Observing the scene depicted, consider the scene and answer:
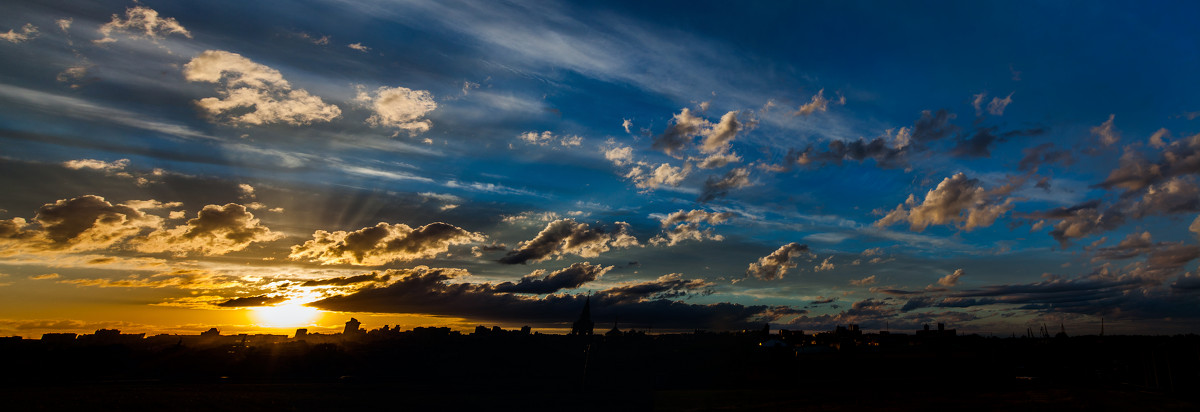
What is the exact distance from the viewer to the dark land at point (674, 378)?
49.4m

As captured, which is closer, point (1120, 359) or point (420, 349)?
point (1120, 359)

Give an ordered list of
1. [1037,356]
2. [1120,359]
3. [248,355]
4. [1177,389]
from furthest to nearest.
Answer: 1. [248,355]
2. [1037,356]
3. [1120,359]
4. [1177,389]

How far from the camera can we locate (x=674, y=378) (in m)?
118

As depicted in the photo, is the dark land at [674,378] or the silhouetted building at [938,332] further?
the silhouetted building at [938,332]

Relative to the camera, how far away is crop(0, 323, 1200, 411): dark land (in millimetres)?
49438

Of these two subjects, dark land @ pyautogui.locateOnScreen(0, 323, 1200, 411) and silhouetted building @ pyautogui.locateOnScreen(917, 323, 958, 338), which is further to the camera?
silhouetted building @ pyautogui.locateOnScreen(917, 323, 958, 338)

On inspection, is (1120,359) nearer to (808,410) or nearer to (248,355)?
(808,410)

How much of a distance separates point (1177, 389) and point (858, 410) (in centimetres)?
3502

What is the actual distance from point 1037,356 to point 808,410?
238 ft

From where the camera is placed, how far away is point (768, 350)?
293 feet

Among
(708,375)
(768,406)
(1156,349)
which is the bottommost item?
(708,375)

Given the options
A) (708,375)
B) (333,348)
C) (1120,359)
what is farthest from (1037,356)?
(333,348)

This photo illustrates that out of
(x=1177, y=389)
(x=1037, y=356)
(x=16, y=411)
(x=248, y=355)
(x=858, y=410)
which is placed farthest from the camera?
(x=248, y=355)

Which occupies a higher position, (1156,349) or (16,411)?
(1156,349)
